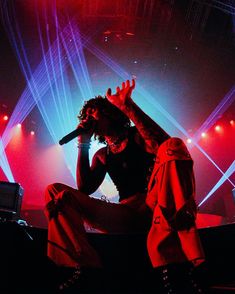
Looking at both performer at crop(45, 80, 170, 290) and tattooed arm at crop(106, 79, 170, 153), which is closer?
performer at crop(45, 80, 170, 290)

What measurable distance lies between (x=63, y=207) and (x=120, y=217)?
1.29 feet

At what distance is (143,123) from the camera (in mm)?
1694

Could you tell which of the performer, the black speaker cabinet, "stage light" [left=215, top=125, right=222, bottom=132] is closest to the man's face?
the performer

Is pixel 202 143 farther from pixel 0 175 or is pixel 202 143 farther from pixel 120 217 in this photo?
pixel 120 217

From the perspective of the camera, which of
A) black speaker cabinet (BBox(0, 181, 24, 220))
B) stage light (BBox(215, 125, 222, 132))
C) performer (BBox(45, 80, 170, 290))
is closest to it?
performer (BBox(45, 80, 170, 290))

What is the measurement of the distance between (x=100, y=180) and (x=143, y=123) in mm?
520

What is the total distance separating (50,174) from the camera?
10016 mm

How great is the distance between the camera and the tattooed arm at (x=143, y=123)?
1.65 metres

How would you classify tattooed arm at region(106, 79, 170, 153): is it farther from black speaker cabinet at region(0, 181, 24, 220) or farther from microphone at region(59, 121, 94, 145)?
black speaker cabinet at region(0, 181, 24, 220)

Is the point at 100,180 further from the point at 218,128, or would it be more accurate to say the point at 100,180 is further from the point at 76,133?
the point at 218,128

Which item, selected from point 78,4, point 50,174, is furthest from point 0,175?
point 78,4

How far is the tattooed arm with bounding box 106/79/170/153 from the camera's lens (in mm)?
1653

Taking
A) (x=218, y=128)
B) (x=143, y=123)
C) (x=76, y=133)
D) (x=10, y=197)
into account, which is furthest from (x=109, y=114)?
(x=218, y=128)

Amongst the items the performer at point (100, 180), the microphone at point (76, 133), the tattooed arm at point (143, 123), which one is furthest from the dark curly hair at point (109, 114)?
the tattooed arm at point (143, 123)
